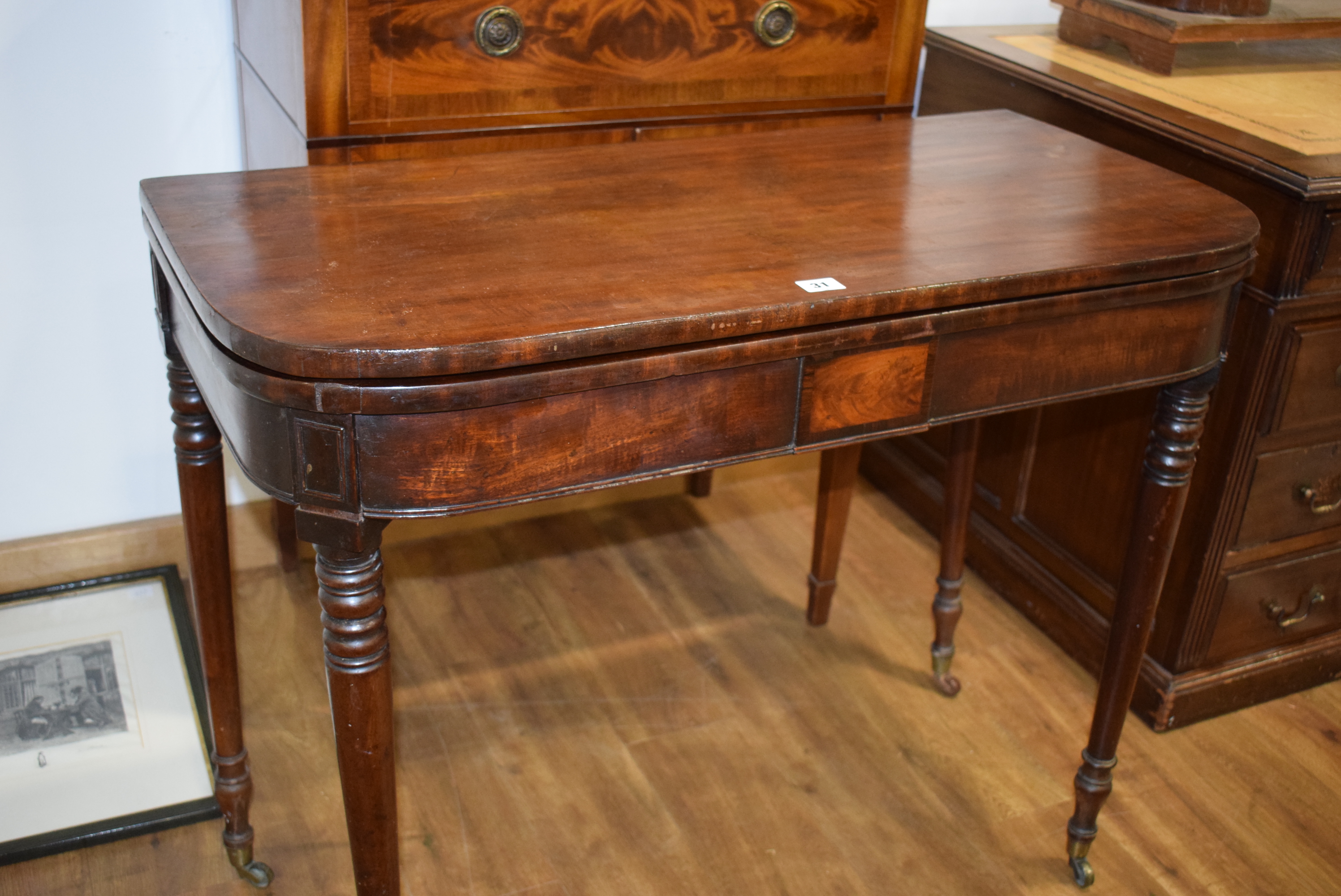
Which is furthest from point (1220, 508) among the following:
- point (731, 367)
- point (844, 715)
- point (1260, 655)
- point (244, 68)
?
point (244, 68)

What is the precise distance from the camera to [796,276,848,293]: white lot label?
1162mm

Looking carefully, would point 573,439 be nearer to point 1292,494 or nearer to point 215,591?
point 215,591

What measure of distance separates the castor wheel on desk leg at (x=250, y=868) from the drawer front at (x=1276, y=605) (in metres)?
1.43

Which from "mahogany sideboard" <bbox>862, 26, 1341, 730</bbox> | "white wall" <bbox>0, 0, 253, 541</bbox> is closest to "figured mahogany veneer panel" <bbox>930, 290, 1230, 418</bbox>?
"mahogany sideboard" <bbox>862, 26, 1341, 730</bbox>

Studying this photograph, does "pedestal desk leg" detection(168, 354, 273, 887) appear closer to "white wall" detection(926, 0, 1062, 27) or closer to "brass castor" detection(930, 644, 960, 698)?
"brass castor" detection(930, 644, 960, 698)

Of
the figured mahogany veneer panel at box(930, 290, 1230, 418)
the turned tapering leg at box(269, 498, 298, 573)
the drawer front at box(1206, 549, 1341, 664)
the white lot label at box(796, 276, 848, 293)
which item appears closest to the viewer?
the white lot label at box(796, 276, 848, 293)

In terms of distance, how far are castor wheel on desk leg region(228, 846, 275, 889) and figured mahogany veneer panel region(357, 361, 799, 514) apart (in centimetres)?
78

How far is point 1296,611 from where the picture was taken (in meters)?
2.04

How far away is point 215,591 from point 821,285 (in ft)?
2.63

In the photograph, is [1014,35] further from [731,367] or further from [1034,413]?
[731,367]

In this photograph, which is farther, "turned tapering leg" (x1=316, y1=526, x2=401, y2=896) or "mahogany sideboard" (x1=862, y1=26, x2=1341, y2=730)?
"mahogany sideboard" (x1=862, y1=26, x2=1341, y2=730)

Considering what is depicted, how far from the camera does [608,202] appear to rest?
1380 millimetres

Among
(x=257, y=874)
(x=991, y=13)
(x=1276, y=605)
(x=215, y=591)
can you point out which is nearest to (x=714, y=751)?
(x=257, y=874)

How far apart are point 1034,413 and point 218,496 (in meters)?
1.36
